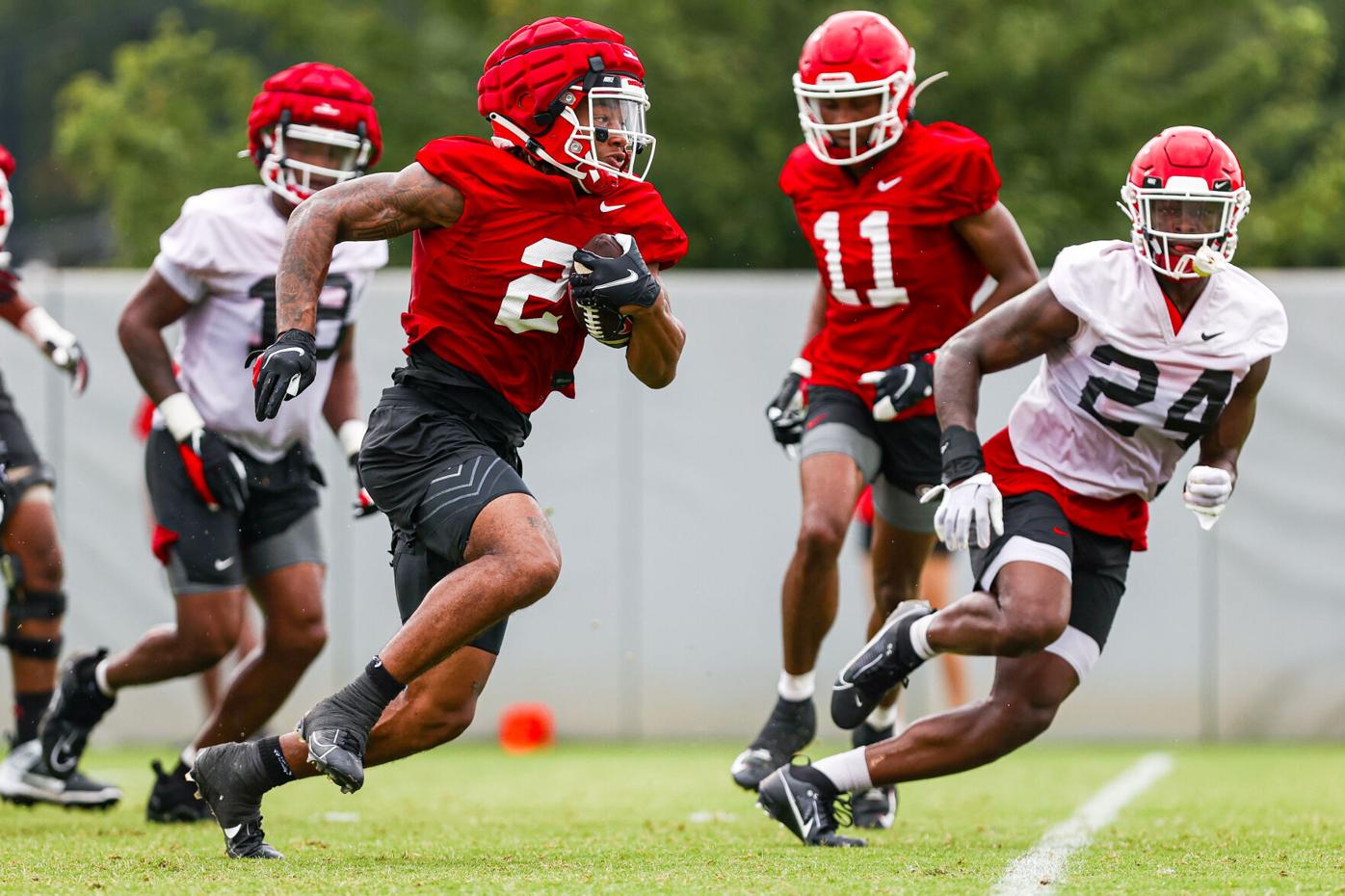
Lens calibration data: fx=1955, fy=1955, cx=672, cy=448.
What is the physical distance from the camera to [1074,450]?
5.29 meters

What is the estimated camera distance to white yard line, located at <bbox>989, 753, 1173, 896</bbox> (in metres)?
4.31

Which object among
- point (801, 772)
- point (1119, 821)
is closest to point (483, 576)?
point (801, 772)

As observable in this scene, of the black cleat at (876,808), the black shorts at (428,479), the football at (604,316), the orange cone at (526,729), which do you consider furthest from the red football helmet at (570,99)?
the orange cone at (526,729)

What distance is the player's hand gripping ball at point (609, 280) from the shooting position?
453 centimetres

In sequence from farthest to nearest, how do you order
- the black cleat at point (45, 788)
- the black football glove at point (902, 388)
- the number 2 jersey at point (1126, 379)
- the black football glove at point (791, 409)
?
the black cleat at point (45, 788)
the black football glove at point (791, 409)
the black football glove at point (902, 388)
the number 2 jersey at point (1126, 379)

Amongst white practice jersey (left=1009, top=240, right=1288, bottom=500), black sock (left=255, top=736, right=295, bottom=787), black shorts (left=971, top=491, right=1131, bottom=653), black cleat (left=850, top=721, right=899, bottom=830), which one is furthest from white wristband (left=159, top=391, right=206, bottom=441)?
white practice jersey (left=1009, top=240, right=1288, bottom=500)

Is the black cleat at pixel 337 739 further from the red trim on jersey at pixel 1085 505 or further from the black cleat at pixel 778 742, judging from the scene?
the red trim on jersey at pixel 1085 505

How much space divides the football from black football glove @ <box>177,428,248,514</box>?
155cm

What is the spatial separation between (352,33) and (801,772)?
1167 cm

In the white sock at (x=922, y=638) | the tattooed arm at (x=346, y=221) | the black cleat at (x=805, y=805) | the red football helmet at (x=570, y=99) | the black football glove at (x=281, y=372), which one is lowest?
the black cleat at (x=805, y=805)

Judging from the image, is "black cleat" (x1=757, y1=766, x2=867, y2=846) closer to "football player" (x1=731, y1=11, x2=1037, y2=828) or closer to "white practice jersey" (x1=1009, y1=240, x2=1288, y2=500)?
"football player" (x1=731, y1=11, x2=1037, y2=828)

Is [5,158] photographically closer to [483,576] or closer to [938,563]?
[483,576]

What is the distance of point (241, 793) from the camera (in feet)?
15.3

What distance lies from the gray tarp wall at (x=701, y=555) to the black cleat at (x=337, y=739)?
578cm
